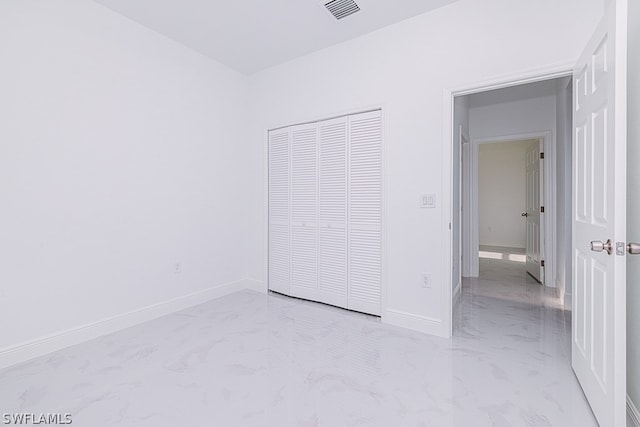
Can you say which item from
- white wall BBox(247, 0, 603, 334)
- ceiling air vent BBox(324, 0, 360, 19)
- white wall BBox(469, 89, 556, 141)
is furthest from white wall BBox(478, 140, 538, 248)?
ceiling air vent BBox(324, 0, 360, 19)

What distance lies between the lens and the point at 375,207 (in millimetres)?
2965

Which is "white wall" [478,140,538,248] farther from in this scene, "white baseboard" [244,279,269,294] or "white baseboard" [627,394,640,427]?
"white baseboard" [627,394,640,427]

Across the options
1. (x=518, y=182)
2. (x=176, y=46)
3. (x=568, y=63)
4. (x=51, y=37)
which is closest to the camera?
(x=568, y=63)

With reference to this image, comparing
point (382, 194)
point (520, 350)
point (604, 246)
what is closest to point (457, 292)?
point (520, 350)

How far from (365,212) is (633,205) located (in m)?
1.89

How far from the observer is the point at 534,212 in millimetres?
4625

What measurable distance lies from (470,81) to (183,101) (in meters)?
2.81

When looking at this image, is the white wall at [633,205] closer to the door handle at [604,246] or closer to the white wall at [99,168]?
the door handle at [604,246]

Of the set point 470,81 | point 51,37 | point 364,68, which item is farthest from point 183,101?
point 470,81

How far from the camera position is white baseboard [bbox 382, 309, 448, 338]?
257 cm

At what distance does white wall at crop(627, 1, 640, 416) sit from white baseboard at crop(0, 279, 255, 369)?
349 centimetres

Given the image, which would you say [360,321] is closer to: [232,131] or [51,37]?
[232,131]

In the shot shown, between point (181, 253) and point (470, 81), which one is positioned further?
point (181, 253)

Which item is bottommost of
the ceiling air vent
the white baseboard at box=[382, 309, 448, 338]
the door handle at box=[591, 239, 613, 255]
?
the white baseboard at box=[382, 309, 448, 338]
